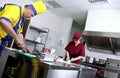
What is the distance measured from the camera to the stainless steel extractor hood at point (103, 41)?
11.9 feet

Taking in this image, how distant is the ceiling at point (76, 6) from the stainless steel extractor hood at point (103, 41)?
2.31 feet

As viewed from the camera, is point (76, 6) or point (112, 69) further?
point (76, 6)

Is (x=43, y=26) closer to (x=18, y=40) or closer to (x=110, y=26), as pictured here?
(x=110, y=26)

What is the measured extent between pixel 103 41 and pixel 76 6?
4.07ft

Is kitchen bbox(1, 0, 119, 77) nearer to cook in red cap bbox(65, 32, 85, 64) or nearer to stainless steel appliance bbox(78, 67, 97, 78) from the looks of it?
cook in red cap bbox(65, 32, 85, 64)

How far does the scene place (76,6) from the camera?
4168mm

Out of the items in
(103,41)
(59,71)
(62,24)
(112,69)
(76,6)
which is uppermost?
(76,6)

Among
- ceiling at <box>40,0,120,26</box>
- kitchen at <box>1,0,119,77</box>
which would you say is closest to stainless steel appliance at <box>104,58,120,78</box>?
kitchen at <box>1,0,119,77</box>

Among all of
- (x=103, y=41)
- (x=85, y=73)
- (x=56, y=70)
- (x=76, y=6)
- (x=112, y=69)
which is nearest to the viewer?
(x=56, y=70)

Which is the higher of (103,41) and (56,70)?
(103,41)

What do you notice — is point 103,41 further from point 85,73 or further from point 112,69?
point 85,73

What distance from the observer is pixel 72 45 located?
294 cm

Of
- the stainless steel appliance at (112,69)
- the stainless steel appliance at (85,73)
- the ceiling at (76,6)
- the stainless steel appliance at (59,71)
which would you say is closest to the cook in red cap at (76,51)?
the stainless steel appliance at (112,69)

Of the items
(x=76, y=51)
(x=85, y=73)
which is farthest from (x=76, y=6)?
(x=85, y=73)
